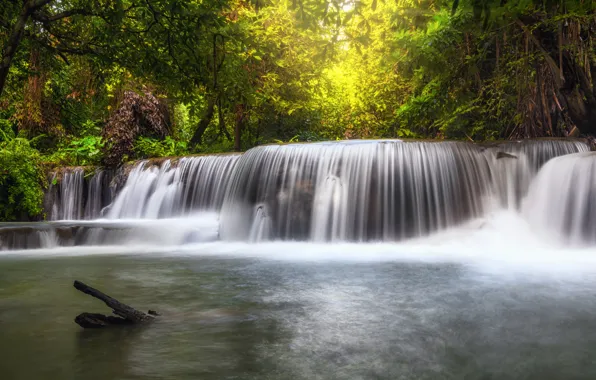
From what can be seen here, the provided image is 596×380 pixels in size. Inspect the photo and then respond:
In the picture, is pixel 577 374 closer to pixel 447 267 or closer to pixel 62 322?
pixel 62 322

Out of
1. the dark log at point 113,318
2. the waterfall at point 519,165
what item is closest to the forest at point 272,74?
the waterfall at point 519,165

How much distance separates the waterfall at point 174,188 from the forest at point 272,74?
5.27 feet

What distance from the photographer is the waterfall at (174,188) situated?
13.8 m

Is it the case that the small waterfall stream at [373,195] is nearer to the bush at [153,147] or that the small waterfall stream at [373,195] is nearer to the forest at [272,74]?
the forest at [272,74]

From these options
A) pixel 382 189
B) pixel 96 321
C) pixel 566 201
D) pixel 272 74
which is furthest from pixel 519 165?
pixel 272 74

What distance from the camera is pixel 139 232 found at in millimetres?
A: 10477

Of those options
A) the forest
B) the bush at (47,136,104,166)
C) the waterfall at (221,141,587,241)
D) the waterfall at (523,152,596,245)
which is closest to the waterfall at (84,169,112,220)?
the forest

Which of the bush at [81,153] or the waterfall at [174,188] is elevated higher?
the bush at [81,153]

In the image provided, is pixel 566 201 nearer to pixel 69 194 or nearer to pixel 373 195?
pixel 373 195

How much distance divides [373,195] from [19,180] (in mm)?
10095

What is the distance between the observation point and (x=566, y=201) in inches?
368

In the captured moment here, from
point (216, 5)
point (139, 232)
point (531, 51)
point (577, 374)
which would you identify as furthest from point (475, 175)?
point (577, 374)

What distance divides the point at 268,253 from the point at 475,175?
4812 millimetres

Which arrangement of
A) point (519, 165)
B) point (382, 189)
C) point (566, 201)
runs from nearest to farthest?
1. point (566, 201)
2. point (519, 165)
3. point (382, 189)
